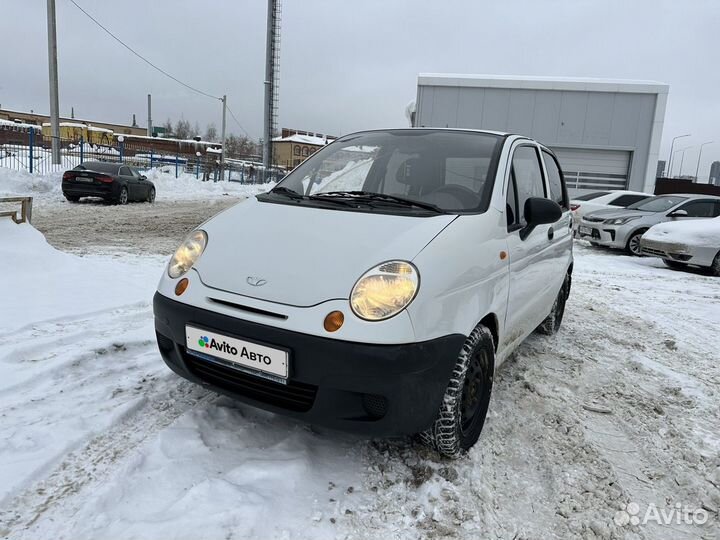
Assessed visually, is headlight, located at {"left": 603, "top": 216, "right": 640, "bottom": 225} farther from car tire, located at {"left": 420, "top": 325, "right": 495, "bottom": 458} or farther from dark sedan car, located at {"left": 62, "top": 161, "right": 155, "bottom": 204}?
dark sedan car, located at {"left": 62, "top": 161, "right": 155, "bottom": 204}

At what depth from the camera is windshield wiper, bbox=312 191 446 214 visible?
2705 millimetres

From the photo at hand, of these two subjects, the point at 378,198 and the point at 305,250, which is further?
the point at 378,198

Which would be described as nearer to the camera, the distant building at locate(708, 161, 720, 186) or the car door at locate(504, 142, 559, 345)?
the car door at locate(504, 142, 559, 345)

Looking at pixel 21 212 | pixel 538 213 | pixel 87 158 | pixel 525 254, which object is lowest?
pixel 21 212

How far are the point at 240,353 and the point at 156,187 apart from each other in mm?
22143

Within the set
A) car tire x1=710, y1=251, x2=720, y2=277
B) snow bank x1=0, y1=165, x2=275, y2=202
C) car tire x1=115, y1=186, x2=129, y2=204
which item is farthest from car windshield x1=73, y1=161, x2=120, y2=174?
car tire x1=710, y1=251, x2=720, y2=277

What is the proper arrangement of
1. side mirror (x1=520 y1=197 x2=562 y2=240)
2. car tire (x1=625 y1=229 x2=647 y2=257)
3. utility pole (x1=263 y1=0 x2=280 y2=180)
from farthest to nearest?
1. utility pole (x1=263 y1=0 x2=280 y2=180)
2. car tire (x1=625 y1=229 x2=647 y2=257)
3. side mirror (x1=520 y1=197 x2=562 y2=240)

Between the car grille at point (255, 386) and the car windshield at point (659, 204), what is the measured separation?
450 inches

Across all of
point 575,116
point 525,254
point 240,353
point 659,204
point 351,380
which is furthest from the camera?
point 575,116

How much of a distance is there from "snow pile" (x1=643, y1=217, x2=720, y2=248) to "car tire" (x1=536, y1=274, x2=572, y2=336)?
5543 millimetres

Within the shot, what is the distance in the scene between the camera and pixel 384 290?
2.12 metres

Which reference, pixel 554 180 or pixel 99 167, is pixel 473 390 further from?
pixel 99 167

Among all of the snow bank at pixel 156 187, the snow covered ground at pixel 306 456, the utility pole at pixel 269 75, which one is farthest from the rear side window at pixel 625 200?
the utility pole at pixel 269 75

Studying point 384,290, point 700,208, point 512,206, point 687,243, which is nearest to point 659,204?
point 700,208
